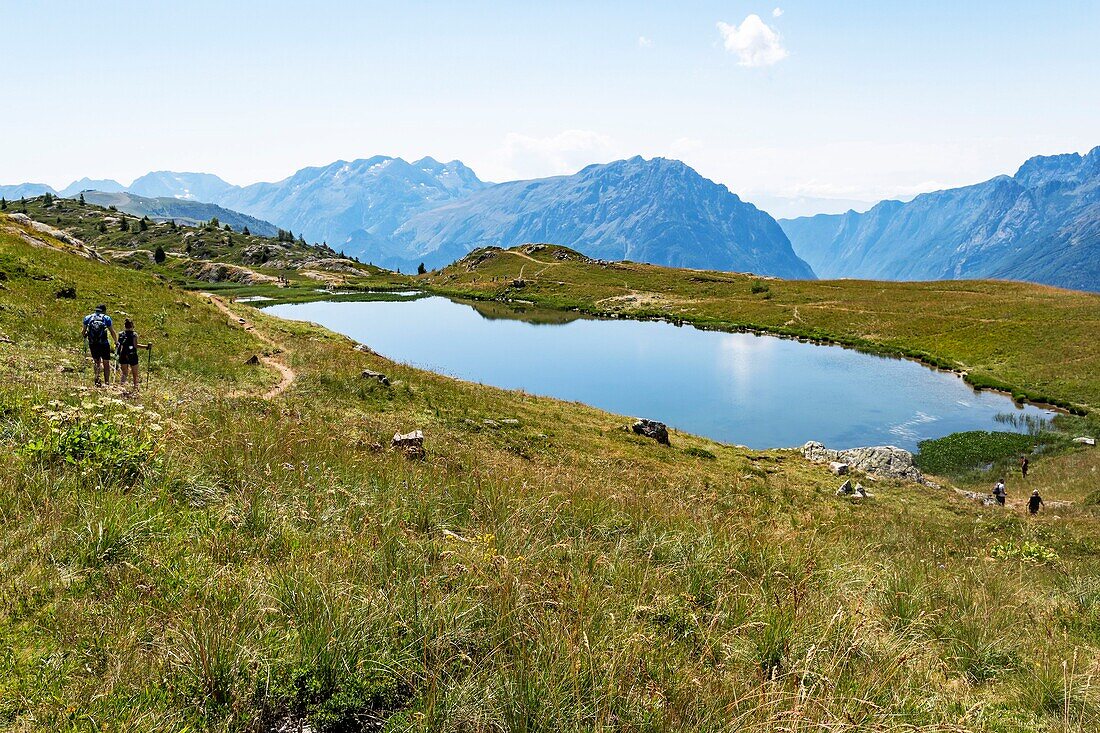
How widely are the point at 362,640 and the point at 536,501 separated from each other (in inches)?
163

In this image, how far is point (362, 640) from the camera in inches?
174

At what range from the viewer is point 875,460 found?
31.4 m

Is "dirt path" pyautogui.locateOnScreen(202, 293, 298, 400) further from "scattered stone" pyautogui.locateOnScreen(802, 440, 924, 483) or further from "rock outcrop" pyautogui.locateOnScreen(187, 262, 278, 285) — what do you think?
"rock outcrop" pyautogui.locateOnScreen(187, 262, 278, 285)

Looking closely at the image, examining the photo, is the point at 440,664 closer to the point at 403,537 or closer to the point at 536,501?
the point at 403,537

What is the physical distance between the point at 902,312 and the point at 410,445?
341 feet

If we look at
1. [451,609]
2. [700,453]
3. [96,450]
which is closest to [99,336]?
[96,450]

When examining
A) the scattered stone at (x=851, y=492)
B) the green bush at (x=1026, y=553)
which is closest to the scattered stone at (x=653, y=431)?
the scattered stone at (x=851, y=492)

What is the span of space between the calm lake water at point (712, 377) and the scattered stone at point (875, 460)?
718 cm

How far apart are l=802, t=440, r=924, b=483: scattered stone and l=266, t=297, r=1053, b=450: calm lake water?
7.18 metres

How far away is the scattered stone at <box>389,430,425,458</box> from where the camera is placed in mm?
13774

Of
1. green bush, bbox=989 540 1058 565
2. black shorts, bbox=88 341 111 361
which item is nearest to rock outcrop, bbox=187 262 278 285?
black shorts, bbox=88 341 111 361

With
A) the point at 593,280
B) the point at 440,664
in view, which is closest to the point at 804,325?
the point at 593,280

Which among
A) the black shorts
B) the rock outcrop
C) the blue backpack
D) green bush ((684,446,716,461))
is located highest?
the rock outcrop

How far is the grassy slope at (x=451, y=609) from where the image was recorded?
399 centimetres
